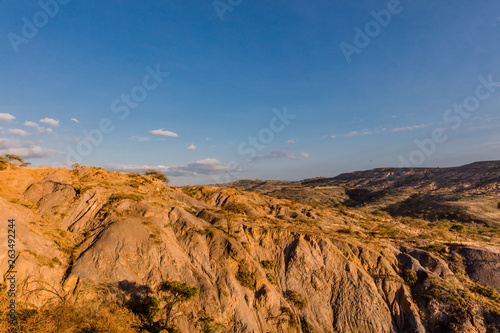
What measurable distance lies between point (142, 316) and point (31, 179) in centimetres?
2488

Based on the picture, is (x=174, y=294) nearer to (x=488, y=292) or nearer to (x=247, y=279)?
(x=247, y=279)

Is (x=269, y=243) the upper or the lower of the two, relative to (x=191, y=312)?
upper

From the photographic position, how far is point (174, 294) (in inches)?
855

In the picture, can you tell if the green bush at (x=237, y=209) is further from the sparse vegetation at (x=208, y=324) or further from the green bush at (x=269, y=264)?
the sparse vegetation at (x=208, y=324)

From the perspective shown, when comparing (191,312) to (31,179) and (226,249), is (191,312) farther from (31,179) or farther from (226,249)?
(31,179)

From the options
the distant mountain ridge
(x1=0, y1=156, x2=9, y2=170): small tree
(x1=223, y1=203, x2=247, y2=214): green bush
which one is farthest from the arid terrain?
the distant mountain ridge

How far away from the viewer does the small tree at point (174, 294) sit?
2086 centimetres

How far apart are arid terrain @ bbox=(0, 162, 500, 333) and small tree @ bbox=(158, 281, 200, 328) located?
0.33 ft

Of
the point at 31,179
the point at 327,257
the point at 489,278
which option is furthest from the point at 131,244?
the point at 489,278

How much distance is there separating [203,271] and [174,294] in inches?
177

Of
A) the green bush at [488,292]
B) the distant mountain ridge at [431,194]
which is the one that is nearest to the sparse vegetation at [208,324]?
the green bush at [488,292]

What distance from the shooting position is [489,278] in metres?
27.9

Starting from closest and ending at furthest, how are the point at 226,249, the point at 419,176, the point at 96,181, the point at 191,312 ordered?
the point at 191,312 < the point at 226,249 < the point at 96,181 < the point at 419,176

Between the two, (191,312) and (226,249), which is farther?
(226,249)
